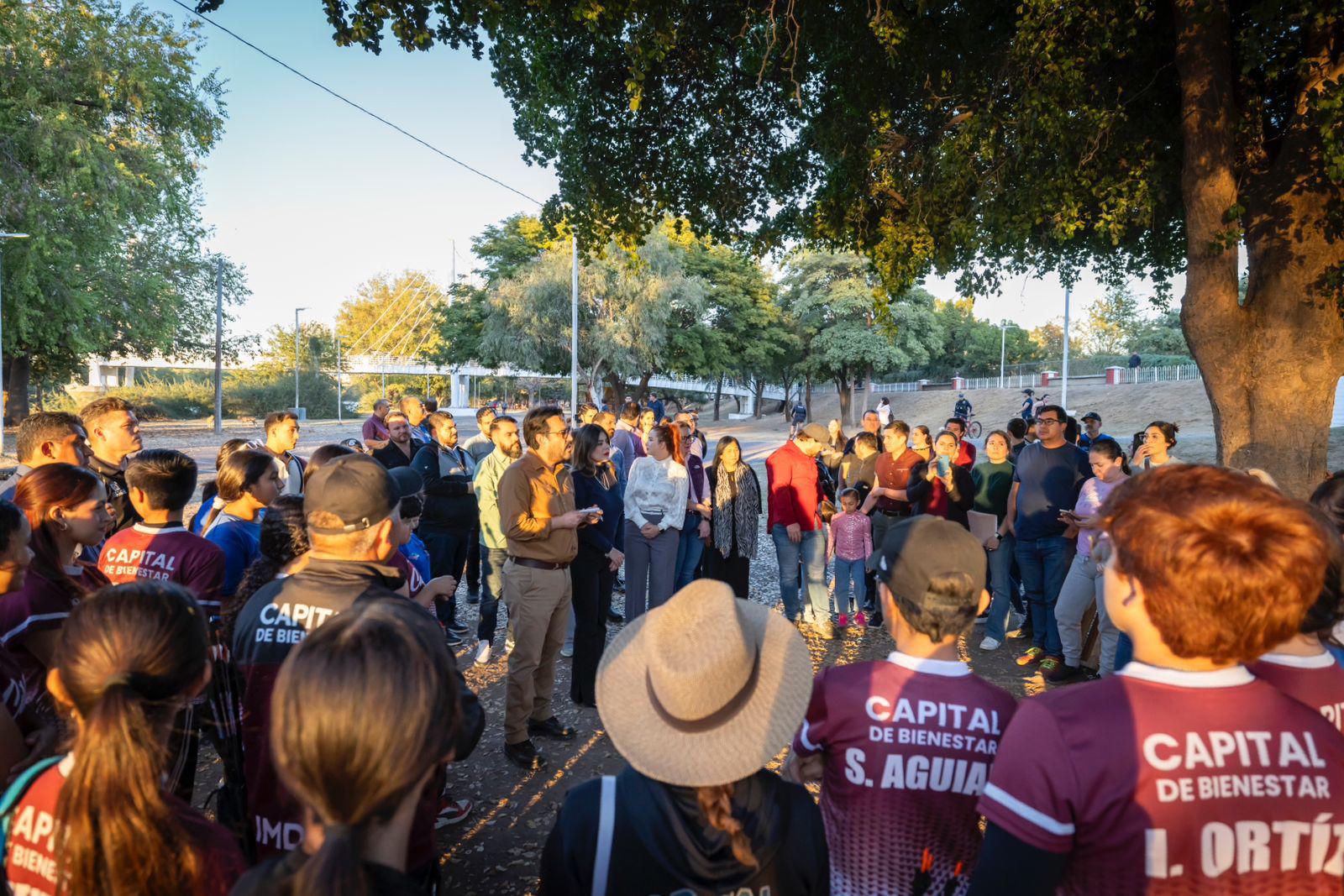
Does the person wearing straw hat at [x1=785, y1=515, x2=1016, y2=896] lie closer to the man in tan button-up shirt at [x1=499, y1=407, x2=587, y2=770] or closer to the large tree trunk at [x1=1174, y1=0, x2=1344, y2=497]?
the man in tan button-up shirt at [x1=499, y1=407, x2=587, y2=770]

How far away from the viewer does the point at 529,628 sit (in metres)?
4.82

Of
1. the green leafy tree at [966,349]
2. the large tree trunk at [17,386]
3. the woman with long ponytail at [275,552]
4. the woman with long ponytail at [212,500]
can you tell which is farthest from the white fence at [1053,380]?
the large tree trunk at [17,386]

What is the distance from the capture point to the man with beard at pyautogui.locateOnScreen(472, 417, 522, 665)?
21.5ft

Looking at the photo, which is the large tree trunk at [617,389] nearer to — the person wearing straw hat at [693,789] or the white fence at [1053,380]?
the white fence at [1053,380]

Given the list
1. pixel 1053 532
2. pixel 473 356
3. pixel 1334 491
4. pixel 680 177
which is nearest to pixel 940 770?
pixel 1334 491

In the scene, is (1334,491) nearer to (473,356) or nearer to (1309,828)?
(1309,828)

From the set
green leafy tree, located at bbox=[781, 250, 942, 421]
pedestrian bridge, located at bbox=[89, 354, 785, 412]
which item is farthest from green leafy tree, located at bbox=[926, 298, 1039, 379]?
green leafy tree, located at bbox=[781, 250, 942, 421]

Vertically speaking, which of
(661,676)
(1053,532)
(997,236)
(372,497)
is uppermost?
(997,236)

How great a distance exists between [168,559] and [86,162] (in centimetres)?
2497

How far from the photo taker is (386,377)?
88.4 metres

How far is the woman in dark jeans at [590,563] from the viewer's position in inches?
222

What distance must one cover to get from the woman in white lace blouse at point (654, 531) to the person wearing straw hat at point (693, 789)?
5172 millimetres

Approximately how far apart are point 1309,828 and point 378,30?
790cm

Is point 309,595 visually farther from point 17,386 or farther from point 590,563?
point 17,386
